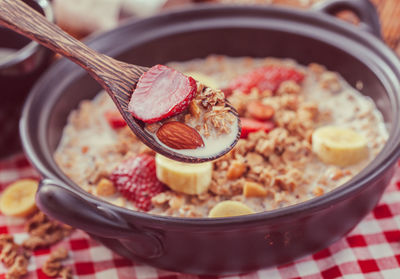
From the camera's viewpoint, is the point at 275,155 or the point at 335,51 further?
the point at 335,51

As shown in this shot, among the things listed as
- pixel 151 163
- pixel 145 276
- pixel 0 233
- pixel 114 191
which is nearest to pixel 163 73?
pixel 151 163

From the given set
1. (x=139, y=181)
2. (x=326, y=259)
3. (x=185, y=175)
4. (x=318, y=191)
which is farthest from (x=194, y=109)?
(x=326, y=259)

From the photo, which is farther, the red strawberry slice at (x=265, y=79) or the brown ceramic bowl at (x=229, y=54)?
the red strawberry slice at (x=265, y=79)

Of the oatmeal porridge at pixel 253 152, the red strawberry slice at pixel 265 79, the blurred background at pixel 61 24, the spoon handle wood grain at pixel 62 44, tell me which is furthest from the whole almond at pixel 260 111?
the blurred background at pixel 61 24

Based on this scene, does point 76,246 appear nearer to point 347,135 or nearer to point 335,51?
point 347,135

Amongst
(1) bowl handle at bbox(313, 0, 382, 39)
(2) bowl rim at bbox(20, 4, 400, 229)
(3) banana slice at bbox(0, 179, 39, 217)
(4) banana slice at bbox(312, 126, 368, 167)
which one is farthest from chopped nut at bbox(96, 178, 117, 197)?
(1) bowl handle at bbox(313, 0, 382, 39)

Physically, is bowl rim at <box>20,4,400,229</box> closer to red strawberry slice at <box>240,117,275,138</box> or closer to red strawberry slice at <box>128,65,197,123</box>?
red strawberry slice at <box>128,65,197,123</box>

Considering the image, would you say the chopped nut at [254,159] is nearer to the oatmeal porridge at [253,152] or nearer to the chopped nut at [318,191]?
the oatmeal porridge at [253,152]
